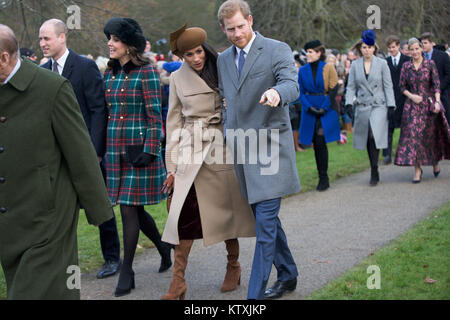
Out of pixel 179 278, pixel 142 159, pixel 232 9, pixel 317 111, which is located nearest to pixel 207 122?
pixel 142 159

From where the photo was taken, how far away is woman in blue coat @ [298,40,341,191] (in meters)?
10.0

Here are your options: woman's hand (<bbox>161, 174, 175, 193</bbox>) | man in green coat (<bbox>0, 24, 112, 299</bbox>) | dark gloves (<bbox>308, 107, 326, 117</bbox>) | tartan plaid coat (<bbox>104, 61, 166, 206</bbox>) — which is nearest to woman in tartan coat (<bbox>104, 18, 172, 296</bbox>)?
tartan plaid coat (<bbox>104, 61, 166, 206</bbox>)

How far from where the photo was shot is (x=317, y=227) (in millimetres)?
7457

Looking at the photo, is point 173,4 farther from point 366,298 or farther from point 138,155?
point 366,298

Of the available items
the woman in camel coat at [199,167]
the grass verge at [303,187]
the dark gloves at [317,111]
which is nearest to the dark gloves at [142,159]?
the woman in camel coat at [199,167]

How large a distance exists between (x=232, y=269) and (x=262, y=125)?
1316 millimetres

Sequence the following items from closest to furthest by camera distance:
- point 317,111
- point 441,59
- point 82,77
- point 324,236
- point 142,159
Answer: point 142,159
point 82,77
point 324,236
point 317,111
point 441,59

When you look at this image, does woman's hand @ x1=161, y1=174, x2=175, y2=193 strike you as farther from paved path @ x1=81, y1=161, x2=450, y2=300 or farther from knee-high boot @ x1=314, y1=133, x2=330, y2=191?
knee-high boot @ x1=314, y1=133, x2=330, y2=191

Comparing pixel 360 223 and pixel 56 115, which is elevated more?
pixel 56 115

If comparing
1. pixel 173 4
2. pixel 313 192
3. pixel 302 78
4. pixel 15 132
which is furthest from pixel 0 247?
pixel 173 4

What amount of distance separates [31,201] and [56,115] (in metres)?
0.49

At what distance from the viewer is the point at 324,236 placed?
702 cm

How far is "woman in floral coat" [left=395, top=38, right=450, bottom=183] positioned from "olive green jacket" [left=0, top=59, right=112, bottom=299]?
729 cm

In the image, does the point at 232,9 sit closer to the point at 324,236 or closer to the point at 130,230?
the point at 130,230
